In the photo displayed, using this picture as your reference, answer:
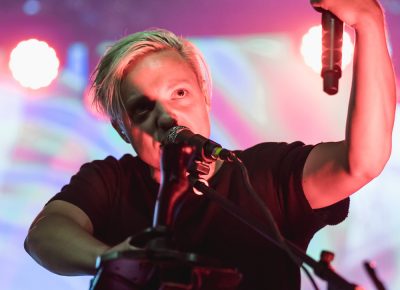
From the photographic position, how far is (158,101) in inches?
92.9

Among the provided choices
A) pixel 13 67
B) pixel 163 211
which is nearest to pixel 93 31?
pixel 13 67

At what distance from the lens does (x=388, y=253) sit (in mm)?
3707

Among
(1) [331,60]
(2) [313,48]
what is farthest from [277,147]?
(2) [313,48]

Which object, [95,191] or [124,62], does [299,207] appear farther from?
[124,62]

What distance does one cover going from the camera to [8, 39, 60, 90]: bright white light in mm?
3986

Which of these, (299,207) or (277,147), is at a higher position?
(277,147)

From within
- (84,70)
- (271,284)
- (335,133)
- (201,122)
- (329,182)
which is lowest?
(271,284)

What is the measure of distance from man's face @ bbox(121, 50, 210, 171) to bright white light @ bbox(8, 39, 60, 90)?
1.58 m

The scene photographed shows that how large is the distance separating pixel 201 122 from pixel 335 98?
5.77ft

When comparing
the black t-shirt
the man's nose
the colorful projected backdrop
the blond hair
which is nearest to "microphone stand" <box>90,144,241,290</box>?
the black t-shirt

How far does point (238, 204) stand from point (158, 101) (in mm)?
424

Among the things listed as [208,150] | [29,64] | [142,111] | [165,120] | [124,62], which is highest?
[29,64]

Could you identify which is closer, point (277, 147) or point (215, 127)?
point (277, 147)

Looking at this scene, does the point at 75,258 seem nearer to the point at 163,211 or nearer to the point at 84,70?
the point at 163,211
